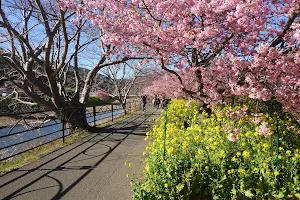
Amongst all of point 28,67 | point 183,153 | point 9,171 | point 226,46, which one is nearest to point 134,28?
point 226,46

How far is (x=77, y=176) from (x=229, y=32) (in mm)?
4577

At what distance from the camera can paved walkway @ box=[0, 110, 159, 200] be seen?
4371 mm

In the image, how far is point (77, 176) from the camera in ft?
17.1

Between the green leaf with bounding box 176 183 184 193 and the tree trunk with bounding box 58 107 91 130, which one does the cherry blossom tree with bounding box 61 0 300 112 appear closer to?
the green leaf with bounding box 176 183 184 193

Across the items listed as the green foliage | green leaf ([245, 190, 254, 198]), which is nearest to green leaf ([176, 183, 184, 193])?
green leaf ([245, 190, 254, 198])

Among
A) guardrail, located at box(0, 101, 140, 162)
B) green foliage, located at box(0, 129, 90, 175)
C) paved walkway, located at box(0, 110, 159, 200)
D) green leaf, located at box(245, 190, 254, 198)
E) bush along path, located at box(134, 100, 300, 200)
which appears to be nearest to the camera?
green leaf, located at box(245, 190, 254, 198)

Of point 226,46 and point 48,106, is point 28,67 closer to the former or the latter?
point 48,106

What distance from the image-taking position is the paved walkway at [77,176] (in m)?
4.37

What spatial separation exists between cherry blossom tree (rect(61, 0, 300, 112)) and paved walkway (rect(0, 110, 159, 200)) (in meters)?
2.87

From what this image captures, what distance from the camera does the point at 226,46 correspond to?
19.3 ft

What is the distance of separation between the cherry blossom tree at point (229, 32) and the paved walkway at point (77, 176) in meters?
2.87

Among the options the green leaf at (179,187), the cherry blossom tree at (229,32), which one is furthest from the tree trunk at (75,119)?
the green leaf at (179,187)

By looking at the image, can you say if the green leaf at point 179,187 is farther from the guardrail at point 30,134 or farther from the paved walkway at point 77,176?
the guardrail at point 30,134

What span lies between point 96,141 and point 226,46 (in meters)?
5.50
